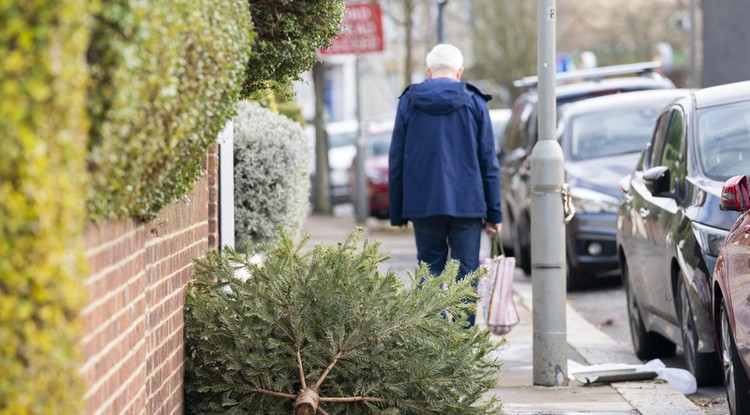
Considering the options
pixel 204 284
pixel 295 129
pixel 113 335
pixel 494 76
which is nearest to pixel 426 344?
pixel 204 284

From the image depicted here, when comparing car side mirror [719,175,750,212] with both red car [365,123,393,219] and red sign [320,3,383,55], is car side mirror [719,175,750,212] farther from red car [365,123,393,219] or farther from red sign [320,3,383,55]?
red car [365,123,393,219]

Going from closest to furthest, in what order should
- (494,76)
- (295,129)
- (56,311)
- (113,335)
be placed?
(56,311), (113,335), (295,129), (494,76)

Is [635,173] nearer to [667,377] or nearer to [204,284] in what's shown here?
[667,377]

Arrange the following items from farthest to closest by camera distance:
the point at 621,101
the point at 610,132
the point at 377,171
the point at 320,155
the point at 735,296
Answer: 1. the point at 320,155
2. the point at 377,171
3. the point at 621,101
4. the point at 610,132
5. the point at 735,296

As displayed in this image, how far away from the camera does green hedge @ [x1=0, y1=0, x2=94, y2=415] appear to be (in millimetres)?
2184

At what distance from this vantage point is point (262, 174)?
849cm

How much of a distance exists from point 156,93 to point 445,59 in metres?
5.00

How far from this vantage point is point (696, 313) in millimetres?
6887

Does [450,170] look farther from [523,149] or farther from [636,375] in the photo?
[523,149]

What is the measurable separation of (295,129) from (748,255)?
4.25m

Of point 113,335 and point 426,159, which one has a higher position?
point 426,159

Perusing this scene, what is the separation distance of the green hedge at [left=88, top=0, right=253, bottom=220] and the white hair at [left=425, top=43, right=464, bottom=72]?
3933 mm

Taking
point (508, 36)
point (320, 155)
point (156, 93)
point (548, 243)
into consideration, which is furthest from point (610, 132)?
point (508, 36)

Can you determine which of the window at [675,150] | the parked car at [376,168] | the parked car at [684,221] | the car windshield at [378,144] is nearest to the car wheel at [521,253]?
the parked car at [684,221]
